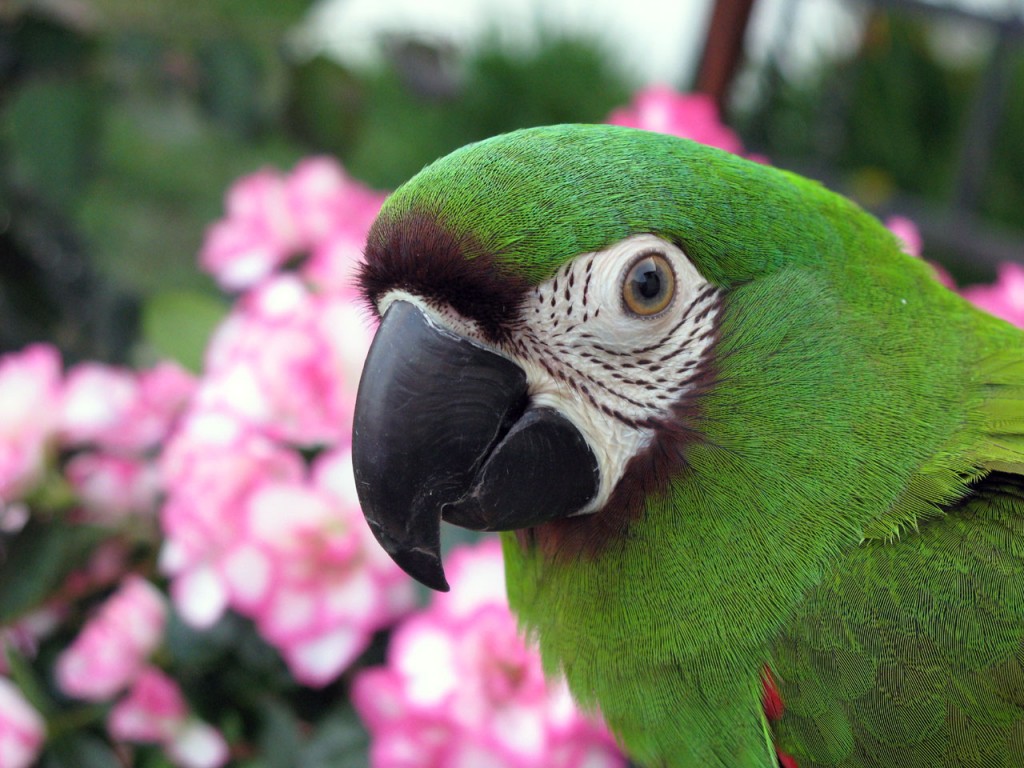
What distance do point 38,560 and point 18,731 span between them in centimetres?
14

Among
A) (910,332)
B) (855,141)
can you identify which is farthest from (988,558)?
(855,141)

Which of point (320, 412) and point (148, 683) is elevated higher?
point (320, 412)

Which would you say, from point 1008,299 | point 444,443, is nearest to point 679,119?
point 1008,299

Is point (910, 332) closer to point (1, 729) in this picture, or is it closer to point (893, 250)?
point (893, 250)

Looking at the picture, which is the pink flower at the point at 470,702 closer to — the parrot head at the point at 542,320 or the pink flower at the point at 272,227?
the parrot head at the point at 542,320

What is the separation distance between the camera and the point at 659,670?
2.18 ft

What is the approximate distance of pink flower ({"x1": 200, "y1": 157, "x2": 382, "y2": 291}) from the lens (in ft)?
3.36

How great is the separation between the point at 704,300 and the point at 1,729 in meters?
0.65

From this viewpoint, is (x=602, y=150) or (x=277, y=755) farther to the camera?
(x=277, y=755)

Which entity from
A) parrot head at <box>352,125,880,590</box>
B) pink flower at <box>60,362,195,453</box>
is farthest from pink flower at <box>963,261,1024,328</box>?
pink flower at <box>60,362,195,453</box>

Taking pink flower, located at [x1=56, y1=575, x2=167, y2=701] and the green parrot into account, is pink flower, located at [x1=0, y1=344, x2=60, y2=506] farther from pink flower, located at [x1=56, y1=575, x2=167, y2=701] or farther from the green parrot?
the green parrot

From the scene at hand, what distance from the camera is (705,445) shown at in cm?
63

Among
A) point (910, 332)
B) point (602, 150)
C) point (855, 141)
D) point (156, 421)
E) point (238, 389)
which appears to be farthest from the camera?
point (855, 141)

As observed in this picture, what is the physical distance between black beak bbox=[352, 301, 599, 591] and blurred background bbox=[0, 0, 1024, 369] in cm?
51
